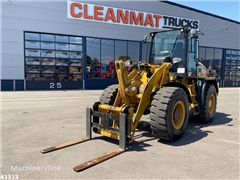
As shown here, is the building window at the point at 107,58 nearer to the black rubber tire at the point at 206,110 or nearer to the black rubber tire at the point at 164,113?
the black rubber tire at the point at 206,110

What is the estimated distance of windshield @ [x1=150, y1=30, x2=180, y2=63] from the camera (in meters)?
6.35

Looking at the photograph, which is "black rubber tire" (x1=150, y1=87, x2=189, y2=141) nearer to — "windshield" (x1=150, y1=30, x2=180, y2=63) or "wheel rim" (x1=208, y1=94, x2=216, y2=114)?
"windshield" (x1=150, y1=30, x2=180, y2=63)

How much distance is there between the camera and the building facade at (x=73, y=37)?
1620 cm

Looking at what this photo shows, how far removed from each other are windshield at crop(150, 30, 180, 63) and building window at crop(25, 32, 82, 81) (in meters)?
12.7

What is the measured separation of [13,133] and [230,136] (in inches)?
231

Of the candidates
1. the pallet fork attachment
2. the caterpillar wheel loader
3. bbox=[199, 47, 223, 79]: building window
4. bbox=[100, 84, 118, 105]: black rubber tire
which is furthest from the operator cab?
bbox=[199, 47, 223, 79]: building window

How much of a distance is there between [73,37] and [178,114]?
50.0ft

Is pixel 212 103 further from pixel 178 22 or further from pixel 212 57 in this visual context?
pixel 212 57

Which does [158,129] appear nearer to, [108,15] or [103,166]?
[103,166]

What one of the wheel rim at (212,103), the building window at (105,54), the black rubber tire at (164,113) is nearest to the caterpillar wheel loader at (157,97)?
the black rubber tire at (164,113)

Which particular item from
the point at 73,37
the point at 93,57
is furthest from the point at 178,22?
the point at 73,37

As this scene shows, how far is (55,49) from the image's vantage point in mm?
17734

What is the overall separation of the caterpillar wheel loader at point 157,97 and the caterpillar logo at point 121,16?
12.7 metres

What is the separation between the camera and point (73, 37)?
59.7 ft
